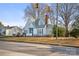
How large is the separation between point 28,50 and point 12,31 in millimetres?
340

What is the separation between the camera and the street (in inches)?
984

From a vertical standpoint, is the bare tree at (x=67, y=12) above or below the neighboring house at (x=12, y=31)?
above

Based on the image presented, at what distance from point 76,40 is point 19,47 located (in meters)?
0.78

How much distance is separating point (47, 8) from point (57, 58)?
0.70 m

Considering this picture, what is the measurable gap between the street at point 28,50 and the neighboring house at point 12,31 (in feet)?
0.45

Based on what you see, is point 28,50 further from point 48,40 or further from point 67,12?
point 67,12

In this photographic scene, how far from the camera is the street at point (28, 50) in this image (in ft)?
82.0

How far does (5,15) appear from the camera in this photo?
2500 cm

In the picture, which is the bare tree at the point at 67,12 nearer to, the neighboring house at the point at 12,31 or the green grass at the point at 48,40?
the green grass at the point at 48,40

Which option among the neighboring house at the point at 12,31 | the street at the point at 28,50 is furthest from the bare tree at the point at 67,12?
the neighboring house at the point at 12,31

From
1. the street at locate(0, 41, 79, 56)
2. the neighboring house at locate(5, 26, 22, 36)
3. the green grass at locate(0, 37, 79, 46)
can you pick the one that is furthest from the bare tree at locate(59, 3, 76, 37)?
the neighboring house at locate(5, 26, 22, 36)

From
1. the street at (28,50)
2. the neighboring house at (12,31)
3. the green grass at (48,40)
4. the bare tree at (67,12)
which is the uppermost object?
the bare tree at (67,12)

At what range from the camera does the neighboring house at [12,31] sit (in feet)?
82.1

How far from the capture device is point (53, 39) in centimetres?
2506
